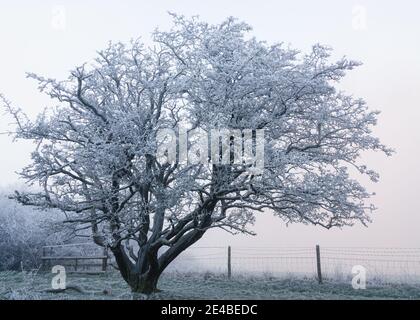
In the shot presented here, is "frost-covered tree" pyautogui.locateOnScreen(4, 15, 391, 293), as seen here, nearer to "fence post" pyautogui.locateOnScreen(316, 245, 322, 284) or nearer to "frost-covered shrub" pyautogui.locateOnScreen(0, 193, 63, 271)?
"fence post" pyautogui.locateOnScreen(316, 245, 322, 284)

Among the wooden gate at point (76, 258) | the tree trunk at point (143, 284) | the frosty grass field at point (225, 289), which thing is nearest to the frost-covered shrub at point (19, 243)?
the wooden gate at point (76, 258)

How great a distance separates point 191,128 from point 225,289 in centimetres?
739

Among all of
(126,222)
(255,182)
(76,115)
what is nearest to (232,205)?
(255,182)

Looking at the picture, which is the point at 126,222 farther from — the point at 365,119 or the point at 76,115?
the point at 365,119

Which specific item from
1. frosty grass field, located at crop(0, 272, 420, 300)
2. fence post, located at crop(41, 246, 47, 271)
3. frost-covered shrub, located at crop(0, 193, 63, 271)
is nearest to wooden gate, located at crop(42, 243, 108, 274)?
fence post, located at crop(41, 246, 47, 271)

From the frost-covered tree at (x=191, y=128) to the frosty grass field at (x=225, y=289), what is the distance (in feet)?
5.05

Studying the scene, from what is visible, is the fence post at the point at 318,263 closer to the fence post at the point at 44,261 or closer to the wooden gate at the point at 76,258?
the wooden gate at the point at 76,258

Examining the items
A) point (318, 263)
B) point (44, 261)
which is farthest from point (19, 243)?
point (318, 263)

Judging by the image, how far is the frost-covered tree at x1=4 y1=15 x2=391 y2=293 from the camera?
11516 mm

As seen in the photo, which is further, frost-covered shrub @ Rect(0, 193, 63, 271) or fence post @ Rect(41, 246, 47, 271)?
fence post @ Rect(41, 246, 47, 271)

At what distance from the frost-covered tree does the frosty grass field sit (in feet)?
5.05

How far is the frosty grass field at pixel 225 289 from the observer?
536 inches
